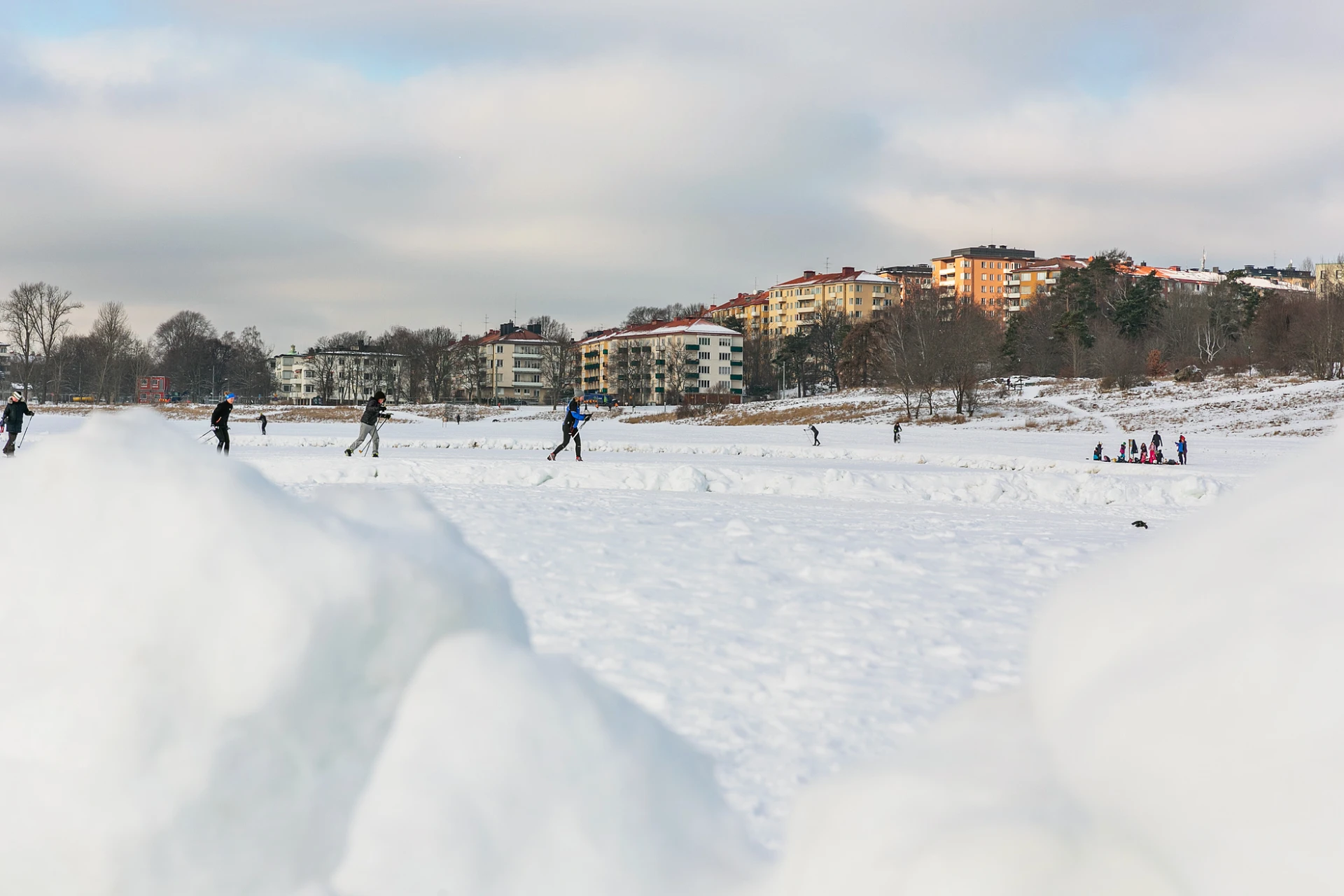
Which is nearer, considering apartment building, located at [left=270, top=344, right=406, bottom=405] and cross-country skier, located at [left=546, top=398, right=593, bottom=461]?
cross-country skier, located at [left=546, top=398, right=593, bottom=461]

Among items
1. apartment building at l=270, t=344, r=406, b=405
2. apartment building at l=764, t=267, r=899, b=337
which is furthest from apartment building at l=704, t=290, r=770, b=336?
apartment building at l=270, t=344, r=406, b=405

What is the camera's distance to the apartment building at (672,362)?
119m

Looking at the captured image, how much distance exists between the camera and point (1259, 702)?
91cm

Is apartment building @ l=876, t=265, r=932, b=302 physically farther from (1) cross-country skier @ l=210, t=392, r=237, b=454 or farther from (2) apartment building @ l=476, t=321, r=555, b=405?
(1) cross-country skier @ l=210, t=392, r=237, b=454

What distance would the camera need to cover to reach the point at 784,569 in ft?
27.6

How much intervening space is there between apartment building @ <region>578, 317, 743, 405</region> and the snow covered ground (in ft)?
309

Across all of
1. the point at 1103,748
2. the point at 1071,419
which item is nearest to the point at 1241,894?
the point at 1103,748

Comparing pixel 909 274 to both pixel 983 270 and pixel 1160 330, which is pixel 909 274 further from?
pixel 1160 330

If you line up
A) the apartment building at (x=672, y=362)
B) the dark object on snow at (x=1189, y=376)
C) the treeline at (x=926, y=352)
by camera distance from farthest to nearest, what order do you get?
the apartment building at (x=672, y=362) → the dark object on snow at (x=1189, y=376) → the treeline at (x=926, y=352)

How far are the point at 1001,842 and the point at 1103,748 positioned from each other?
15cm

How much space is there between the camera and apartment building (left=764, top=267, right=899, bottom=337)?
511 ft

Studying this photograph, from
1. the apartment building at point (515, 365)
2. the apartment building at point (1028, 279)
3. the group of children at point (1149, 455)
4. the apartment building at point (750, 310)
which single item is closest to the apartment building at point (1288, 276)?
the apartment building at point (1028, 279)

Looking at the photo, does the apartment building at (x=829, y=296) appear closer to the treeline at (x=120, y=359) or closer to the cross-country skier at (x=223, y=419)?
the treeline at (x=120, y=359)

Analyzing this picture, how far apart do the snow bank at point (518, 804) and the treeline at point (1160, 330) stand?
62.8 meters
